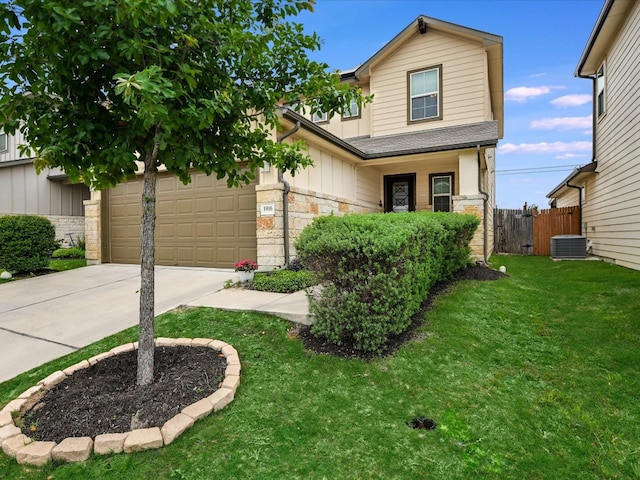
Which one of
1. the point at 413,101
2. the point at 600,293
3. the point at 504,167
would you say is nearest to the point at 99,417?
the point at 600,293

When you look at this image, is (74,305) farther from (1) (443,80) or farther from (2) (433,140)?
(1) (443,80)

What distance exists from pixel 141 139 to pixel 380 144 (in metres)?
9.06

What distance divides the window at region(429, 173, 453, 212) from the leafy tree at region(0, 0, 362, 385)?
29.2ft

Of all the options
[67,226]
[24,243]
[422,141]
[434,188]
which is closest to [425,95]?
[422,141]

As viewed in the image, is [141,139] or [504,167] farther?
[504,167]

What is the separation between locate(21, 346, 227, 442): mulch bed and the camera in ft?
8.38

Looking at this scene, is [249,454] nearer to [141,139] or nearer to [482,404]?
[482,404]

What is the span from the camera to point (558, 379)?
3307 millimetres

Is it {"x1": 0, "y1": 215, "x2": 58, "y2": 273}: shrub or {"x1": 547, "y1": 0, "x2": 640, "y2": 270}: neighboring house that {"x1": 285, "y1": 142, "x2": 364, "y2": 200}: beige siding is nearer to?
{"x1": 0, "y1": 215, "x2": 58, "y2": 273}: shrub

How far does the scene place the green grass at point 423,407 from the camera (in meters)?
2.22

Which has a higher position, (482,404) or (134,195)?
(134,195)

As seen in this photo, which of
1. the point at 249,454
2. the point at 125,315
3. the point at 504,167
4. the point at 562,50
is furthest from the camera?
the point at 504,167

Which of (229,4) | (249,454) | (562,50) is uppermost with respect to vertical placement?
(562,50)

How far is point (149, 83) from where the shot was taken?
6.46 ft
